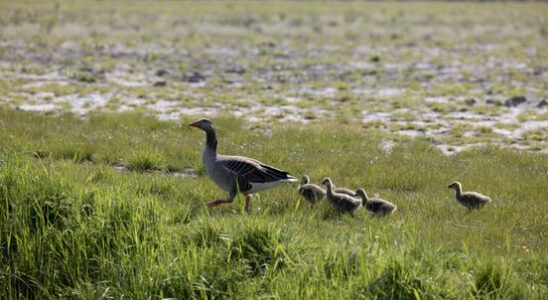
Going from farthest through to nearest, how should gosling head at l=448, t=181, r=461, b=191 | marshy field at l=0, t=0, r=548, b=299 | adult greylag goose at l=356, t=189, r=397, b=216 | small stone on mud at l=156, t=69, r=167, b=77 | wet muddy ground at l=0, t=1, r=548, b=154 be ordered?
small stone on mud at l=156, t=69, r=167, b=77
wet muddy ground at l=0, t=1, r=548, b=154
gosling head at l=448, t=181, r=461, b=191
adult greylag goose at l=356, t=189, r=397, b=216
marshy field at l=0, t=0, r=548, b=299

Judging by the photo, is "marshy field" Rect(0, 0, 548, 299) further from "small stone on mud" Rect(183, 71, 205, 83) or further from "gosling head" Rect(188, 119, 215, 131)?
"gosling head" Rect(188, 119, 215, 131)

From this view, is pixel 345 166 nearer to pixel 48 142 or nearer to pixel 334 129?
pixel 334 129

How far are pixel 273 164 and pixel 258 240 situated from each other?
5.43 metres

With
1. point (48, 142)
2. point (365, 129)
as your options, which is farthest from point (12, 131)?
point (365, 129)

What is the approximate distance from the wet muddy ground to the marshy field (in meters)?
0.16

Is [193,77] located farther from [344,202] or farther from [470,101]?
[344,202]

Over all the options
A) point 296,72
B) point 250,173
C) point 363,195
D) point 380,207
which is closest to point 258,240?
point 250,173

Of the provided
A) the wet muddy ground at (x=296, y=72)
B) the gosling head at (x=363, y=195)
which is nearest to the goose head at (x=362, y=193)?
the gosling head at (x=363, y=195)

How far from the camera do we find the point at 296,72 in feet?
107

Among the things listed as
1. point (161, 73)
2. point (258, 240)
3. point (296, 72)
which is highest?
point (258, 240)

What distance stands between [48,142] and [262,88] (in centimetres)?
1313

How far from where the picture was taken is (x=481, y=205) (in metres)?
11.6

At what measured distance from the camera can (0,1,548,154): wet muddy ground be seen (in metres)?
21.8

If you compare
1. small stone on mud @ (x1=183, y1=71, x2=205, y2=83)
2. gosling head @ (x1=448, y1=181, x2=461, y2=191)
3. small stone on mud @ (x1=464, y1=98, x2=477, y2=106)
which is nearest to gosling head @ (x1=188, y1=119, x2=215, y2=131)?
gosling head @ (x1=448, y1=181, x2=461, y2=191)
